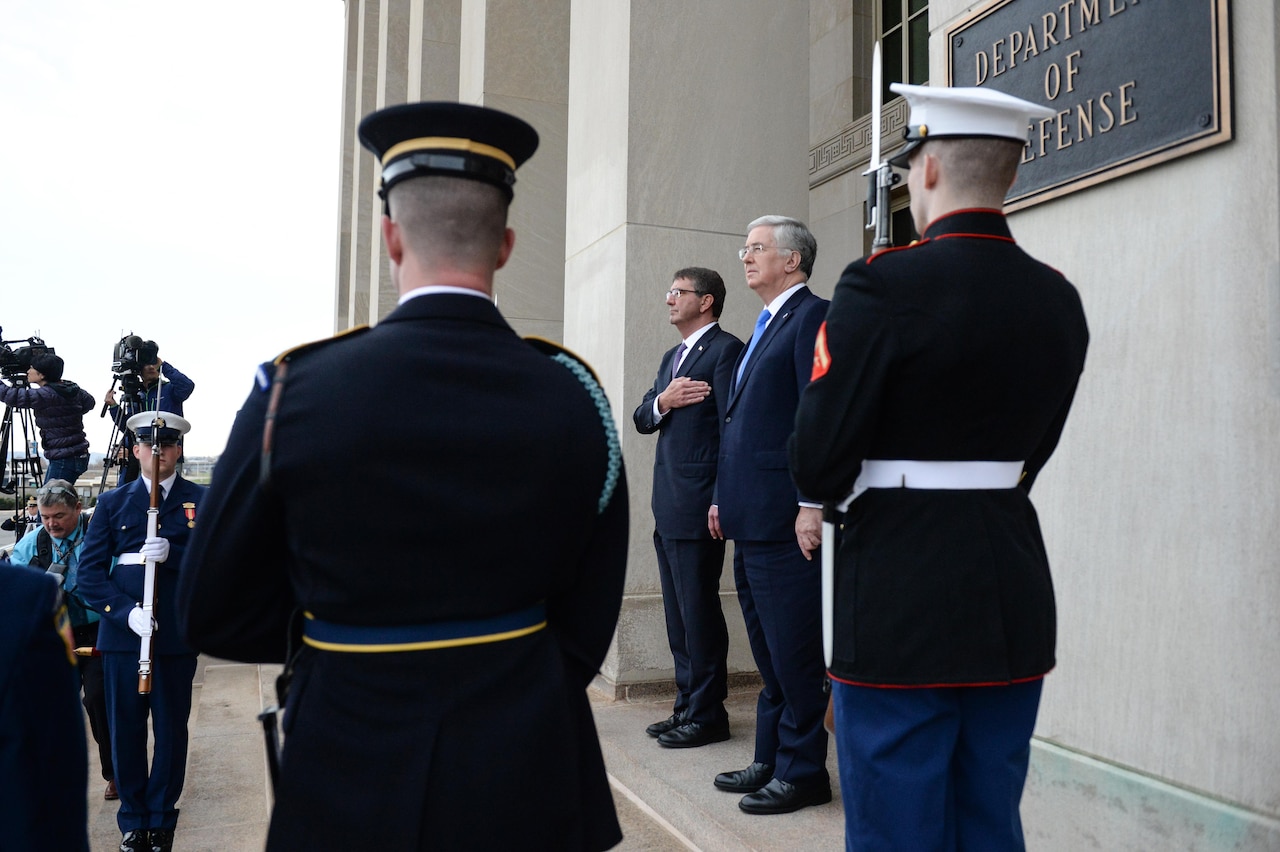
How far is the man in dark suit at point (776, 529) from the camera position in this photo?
366 centimetres

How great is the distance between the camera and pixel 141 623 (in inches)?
173

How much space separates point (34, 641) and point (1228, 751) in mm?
2575

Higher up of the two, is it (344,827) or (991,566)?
(991,566)

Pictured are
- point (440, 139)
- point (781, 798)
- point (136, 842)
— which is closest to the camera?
point (440, 139)

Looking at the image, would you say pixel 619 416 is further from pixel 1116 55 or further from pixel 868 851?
pixel 868 851

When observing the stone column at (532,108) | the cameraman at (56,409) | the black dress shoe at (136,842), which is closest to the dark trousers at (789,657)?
the black dress shoe at (136,842)

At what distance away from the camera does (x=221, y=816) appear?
15.8ft

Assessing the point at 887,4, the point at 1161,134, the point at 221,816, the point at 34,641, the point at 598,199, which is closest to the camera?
the point at 34,641

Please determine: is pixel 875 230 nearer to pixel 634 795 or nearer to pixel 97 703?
pixel 634 795

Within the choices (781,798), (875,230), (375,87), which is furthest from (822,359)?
(375,87)

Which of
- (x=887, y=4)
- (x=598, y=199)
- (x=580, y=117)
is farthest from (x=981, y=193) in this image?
(x=887, y=4)

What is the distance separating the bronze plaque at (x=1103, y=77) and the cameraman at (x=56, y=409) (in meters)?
7.10

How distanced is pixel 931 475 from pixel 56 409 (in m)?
7.82

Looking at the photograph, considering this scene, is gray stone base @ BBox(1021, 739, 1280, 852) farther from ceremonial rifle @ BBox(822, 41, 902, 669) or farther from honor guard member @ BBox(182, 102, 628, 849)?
honor guard member @ BBox(182, 102, 628, 849)
